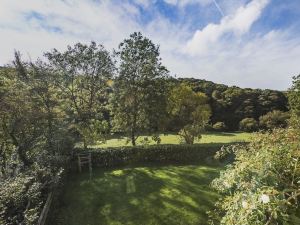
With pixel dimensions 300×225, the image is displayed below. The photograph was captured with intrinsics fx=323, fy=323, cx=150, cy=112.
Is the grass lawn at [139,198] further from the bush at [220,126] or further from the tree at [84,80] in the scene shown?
the bush at [220,126]

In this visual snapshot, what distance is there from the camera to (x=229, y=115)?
64.4 metres

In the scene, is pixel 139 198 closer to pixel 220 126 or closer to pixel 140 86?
pixel 140 86

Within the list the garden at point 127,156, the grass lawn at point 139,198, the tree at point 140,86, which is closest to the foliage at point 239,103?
the garden at point 127,156

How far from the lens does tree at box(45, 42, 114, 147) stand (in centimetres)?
3594

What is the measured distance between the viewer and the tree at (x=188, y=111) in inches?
1671

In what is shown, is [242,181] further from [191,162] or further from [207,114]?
[207,114]

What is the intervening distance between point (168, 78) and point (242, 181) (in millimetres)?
32330

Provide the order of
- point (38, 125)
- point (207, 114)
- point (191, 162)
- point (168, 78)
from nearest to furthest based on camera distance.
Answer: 1. point (38, 125)
2. point (191, 162)
3. point (168, 78)
4. point (207, 114)

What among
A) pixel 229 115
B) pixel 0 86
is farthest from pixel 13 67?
pixel 229 115

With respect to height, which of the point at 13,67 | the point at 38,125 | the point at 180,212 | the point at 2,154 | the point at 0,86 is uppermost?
the point at 13,67

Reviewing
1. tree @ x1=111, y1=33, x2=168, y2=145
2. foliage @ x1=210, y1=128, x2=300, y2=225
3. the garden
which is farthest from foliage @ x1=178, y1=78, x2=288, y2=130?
foliage @ x1=210, y1=128, x2=300, y2=225

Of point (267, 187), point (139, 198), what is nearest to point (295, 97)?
point (139, 198)

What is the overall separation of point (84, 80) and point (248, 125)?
35262mm

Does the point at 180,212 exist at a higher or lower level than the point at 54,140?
lower
